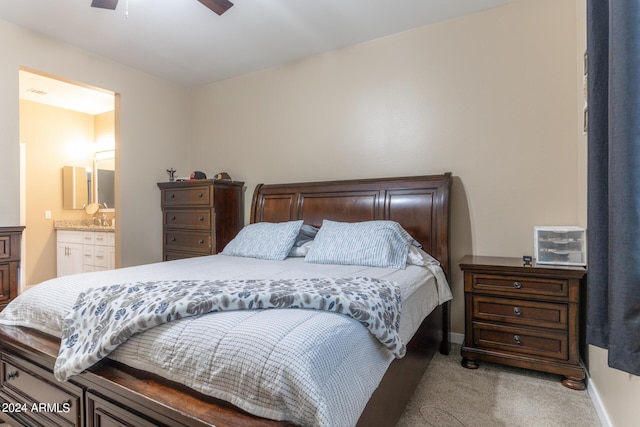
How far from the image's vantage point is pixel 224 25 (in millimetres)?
2881

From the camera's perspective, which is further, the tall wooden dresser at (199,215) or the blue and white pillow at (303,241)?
the tall wooden dresser at (199,215)

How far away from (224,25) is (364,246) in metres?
2.19

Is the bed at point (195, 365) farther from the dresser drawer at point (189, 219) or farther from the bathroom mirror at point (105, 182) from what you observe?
the bathroom mirror at point (105, 182)

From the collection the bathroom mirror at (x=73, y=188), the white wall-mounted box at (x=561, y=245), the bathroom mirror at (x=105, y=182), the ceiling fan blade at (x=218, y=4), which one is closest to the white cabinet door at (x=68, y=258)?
the bathroom mirror at (x=73, y=188)

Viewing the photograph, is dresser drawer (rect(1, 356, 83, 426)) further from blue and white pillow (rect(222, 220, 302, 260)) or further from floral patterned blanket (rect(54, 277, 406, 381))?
blue and white pillow (rect(222, 220, 302, 260))

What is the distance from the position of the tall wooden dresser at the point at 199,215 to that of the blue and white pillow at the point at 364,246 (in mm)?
1300

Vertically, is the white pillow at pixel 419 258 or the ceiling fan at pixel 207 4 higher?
the ceiling fan at pixel 207 4

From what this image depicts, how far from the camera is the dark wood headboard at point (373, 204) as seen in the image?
268 centimetres

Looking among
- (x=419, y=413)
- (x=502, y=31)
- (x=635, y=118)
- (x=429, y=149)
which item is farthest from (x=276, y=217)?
(x=635, y=118)

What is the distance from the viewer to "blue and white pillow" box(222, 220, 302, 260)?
2.76 meters

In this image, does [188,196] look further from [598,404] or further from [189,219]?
[598,404]

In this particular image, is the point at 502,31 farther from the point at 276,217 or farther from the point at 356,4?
the point at 276,217

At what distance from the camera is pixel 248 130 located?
3869mm

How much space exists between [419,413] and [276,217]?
7.15ft
